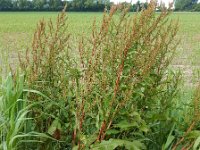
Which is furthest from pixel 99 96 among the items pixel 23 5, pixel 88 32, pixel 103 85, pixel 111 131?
pixel 23 5

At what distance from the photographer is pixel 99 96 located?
250cm

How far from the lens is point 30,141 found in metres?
2.65

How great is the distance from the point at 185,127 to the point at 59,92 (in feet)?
2.88

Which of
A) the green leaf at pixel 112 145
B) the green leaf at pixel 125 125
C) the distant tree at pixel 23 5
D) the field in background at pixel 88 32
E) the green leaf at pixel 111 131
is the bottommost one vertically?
the distant tree at pixel 23 5

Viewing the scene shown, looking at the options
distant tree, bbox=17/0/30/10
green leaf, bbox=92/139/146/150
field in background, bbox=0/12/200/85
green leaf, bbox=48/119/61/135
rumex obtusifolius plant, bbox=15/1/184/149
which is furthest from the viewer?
distant tree, bbox=17/0/30/10

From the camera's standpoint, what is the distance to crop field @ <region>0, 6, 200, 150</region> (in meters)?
2.44

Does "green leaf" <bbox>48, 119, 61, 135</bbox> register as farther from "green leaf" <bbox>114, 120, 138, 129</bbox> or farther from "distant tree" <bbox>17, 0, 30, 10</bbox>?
"distant tree" <bbox>17, 0, 30, 10</bbox>

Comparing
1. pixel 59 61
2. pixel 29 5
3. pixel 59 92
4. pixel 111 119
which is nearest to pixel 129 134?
pixel 111 119

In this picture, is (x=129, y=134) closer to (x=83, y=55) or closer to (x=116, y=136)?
(x=116, y=136)

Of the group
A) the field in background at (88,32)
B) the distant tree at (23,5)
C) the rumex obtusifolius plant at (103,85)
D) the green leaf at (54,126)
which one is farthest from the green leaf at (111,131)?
the distant tree at (23,5)

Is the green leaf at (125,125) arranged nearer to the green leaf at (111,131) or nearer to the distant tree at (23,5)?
the green leaf at (111,131)

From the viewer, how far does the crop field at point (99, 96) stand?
2441mm

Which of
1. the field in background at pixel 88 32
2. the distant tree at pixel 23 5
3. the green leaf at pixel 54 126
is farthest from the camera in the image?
the distant tree at pixel 23 5

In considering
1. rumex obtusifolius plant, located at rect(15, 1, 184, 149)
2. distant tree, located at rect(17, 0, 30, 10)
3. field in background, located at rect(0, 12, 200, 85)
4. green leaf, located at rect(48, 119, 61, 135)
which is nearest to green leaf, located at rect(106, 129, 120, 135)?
rumex obtusifolius plant, located at rect(15, 1, 184, 149)
